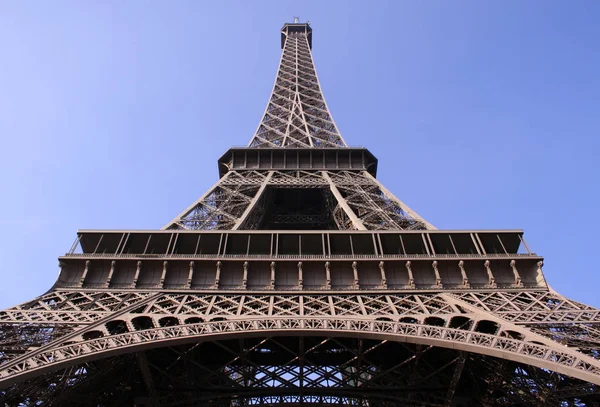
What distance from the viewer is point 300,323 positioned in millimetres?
15969

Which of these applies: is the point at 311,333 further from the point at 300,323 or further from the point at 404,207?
the point at 404,207

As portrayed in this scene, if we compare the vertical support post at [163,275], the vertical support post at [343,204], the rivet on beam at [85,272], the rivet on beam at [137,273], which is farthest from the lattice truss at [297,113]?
the rivet on beam at [85,272]

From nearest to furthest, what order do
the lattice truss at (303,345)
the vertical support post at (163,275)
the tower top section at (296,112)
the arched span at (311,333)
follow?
the arched span at (311,333) → the lattice truss at (303,345) → the vertical support post at (163,275) → the tower top section at (296,112)

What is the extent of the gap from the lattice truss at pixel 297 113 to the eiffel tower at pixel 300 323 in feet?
47.4

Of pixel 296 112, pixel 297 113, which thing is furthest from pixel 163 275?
pixel 296 112

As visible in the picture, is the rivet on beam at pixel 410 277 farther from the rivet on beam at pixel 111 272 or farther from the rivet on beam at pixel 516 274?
the rivet on beam at pixel 111 272

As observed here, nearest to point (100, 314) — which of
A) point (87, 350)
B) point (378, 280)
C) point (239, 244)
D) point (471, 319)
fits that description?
point (87, 350)

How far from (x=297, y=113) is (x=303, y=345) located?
29.3 m

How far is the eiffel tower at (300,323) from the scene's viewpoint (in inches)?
591

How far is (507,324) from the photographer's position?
15.8 metres

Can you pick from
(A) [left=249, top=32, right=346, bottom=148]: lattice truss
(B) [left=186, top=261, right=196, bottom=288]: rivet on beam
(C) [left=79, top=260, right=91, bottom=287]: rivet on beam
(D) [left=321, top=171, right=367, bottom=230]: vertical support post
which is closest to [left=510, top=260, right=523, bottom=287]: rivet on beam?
(D) [left=321, top=171, right=367, bottom=230]: vertical support post

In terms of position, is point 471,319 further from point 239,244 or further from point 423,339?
point 239,244

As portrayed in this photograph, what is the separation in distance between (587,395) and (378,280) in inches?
284

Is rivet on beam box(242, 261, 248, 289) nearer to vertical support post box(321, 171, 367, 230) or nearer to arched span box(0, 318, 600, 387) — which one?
arched span box(0, 318, 600, 387)
